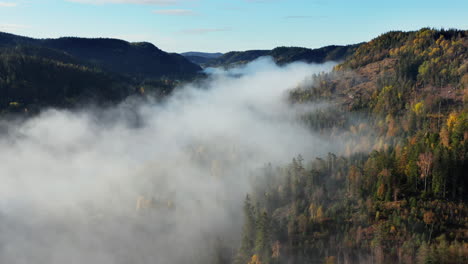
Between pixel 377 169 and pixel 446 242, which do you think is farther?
pixel 377 169

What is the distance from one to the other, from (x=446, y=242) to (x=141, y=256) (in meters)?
159

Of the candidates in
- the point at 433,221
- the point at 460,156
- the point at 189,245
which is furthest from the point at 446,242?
the point at 189,245

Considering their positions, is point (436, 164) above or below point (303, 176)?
above

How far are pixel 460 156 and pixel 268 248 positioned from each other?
82.7 m

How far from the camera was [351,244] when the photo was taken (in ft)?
408

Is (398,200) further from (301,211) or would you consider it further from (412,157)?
(301,211)

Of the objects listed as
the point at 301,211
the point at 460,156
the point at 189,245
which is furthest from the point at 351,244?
the point at 189,245

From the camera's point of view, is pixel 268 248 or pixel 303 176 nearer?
pixel 268 248

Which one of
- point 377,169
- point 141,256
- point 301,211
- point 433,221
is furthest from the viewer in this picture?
point 141,256

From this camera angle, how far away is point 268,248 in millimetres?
132375

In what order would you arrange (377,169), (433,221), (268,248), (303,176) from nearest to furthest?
(433,221), (268,248), (377,169), (303,176)

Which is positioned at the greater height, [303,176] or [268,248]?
[303,176]

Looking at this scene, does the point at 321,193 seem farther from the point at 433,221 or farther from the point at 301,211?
the point at 433,221

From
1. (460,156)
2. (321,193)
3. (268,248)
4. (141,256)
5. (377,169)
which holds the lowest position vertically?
(141,256)
